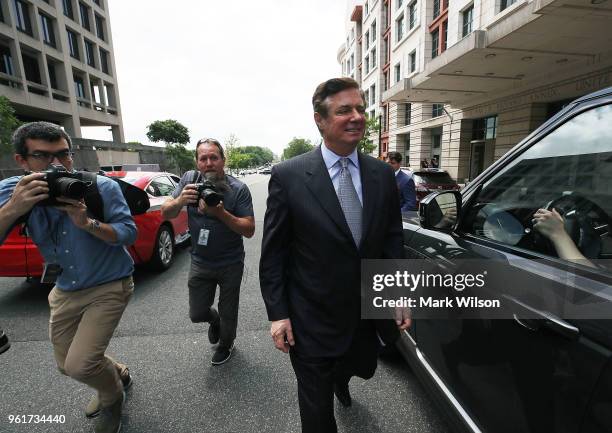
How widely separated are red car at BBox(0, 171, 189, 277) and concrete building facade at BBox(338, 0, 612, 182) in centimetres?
956

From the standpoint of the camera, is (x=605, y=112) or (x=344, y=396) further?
(x=344, y=396)

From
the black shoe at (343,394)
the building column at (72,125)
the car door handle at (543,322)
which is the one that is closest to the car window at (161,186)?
the black shoe at (343,394)

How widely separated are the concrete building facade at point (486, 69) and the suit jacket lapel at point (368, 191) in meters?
9.06

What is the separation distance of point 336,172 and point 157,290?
366 centimetres

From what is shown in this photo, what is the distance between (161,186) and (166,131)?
65.1 m

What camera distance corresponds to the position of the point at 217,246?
2.62 metres

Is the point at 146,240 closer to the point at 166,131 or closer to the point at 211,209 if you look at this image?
the point at 211,209

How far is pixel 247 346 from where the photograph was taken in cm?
297

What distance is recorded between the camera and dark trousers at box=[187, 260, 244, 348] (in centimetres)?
265

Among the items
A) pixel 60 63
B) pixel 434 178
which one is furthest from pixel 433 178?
pixel 60 63

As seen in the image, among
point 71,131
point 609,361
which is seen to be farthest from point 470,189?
point 71,131

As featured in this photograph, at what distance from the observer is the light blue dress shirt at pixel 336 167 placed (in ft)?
5.16

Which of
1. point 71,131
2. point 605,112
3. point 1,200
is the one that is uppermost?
point 71,131

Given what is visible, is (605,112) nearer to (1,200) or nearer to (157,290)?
(1,200)
